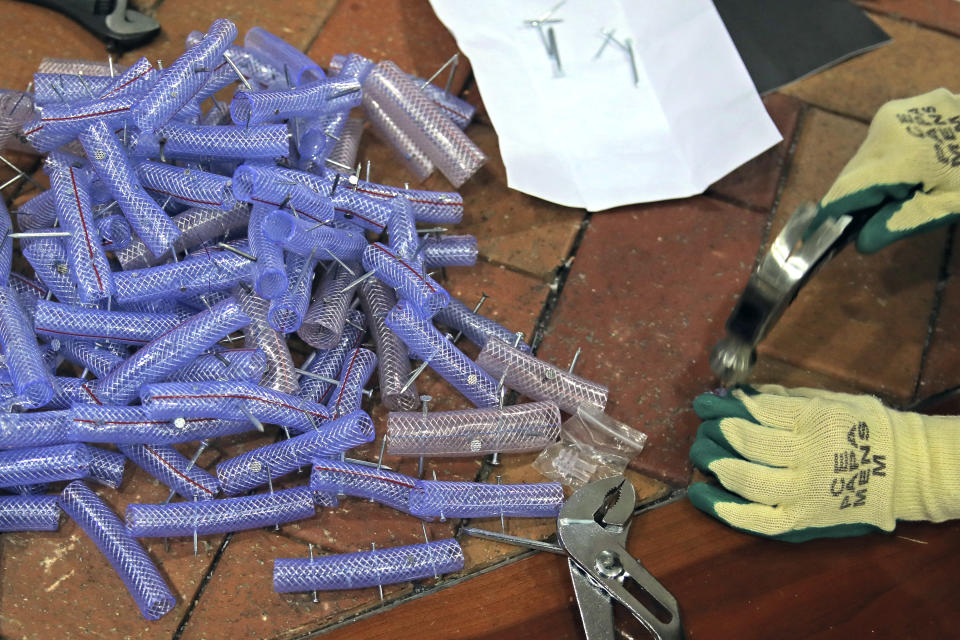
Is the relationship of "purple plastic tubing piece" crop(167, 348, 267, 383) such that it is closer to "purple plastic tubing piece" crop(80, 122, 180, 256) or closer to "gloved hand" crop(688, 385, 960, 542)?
"purple plastic tubing piece" crop(80, 122, 180, 256)

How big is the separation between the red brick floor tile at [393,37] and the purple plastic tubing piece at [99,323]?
2.99 feet

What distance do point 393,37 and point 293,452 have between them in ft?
4.05

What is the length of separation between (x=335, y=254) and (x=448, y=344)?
0.94ft

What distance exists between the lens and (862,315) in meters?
2.11

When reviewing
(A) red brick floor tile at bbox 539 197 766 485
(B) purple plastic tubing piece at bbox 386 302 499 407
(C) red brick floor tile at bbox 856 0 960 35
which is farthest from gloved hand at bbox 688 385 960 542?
(C) red brick floor tile at bbox 856 0 960 35

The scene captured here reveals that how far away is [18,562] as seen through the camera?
1.71 meters

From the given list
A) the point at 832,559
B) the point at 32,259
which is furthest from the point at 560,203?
the point at 32,259

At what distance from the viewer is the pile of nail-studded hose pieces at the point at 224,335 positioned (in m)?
1.69

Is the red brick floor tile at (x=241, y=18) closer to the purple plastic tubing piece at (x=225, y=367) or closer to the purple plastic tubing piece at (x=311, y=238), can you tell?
the purple plastic tubing piece at (x=311, y=238)

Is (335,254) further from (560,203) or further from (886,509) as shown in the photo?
(886,509)

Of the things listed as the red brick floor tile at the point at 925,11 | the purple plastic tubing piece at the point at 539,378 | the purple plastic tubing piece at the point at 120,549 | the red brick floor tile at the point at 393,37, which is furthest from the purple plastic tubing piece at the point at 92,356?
the red brick floor tile at the point at 925,11

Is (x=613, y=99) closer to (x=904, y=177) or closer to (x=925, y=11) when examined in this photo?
(x=904, y=177)

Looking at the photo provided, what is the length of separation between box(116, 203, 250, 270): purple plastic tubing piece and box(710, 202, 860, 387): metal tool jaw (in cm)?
100

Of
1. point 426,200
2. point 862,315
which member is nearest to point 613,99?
point 426,200
